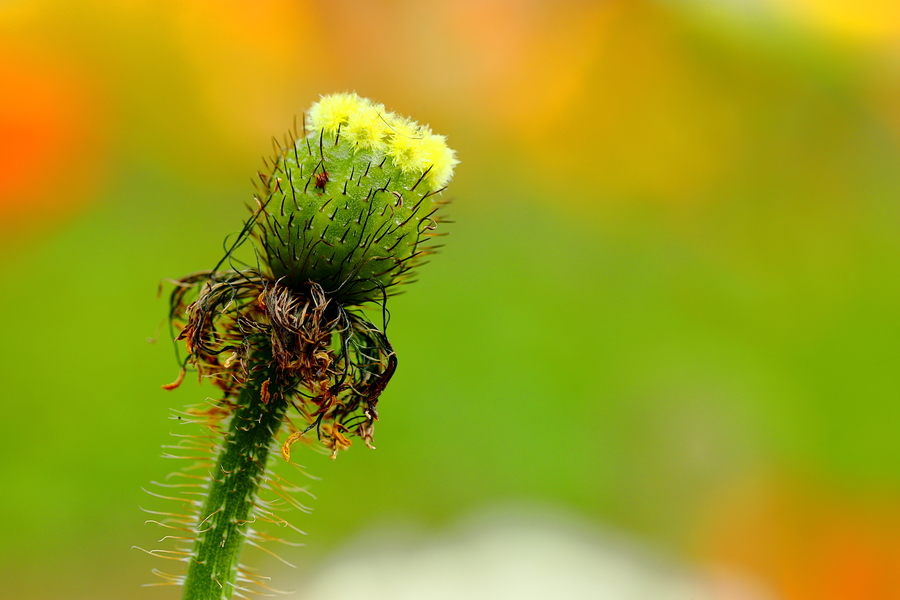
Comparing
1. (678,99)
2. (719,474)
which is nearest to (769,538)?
(719,474)

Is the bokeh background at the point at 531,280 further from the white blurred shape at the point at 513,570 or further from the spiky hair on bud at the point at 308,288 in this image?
the spiky hair on bud at the point at 308,288

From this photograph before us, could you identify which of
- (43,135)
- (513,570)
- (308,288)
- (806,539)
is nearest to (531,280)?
(513,570)

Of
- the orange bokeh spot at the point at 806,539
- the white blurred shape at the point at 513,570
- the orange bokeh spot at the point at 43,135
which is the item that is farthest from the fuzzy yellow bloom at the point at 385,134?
the orange bokeh spot at the point at 43,135

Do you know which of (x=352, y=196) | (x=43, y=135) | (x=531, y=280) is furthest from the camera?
(x=531, y=280)

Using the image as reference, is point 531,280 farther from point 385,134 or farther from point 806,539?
point 385,134

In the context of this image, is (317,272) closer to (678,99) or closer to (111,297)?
(111,297)
